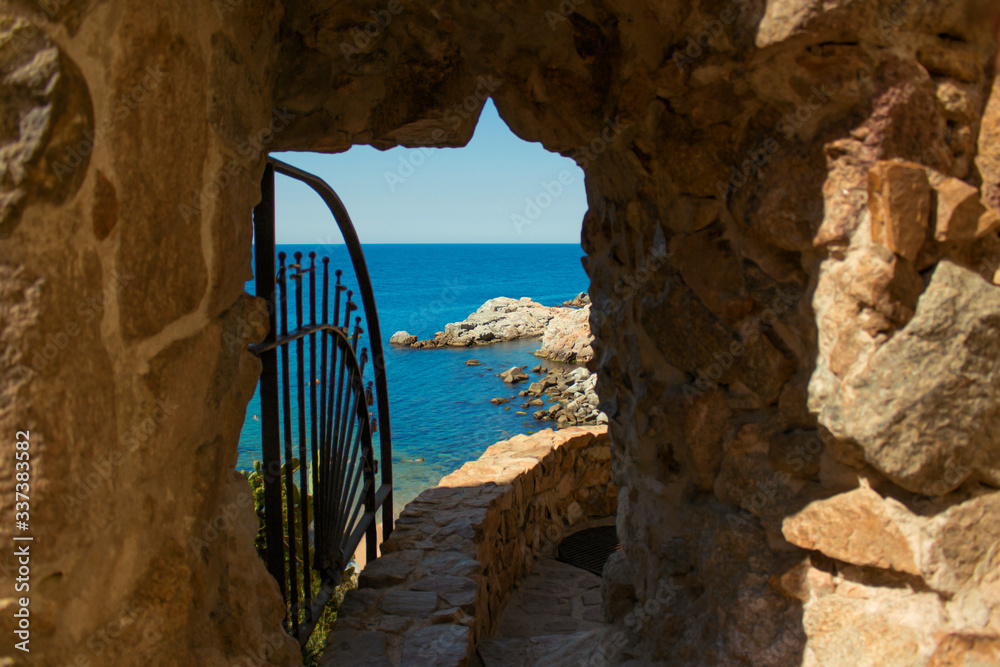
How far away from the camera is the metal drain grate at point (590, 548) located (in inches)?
174

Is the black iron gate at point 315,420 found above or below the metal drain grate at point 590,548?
above

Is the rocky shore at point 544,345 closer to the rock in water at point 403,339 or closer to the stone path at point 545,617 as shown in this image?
the rock in water at point 403,339

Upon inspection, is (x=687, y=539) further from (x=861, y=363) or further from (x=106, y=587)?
(x=106, y=587)

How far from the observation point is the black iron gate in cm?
A: 207

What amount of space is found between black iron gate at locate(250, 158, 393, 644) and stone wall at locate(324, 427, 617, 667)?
0.55ft

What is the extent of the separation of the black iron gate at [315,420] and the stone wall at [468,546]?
6.6 inches

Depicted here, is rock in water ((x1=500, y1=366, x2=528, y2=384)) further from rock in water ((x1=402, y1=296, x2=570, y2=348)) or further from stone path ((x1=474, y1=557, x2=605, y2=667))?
stone path ((x1=474, y1=557, x2=605, y2=667))

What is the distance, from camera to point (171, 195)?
1.12m

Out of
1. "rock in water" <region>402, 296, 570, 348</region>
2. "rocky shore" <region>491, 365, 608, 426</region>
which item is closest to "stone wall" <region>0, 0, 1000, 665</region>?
"rocky shore" <region>491, 365, 608, 426</region>

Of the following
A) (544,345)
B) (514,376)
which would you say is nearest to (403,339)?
(544,345)

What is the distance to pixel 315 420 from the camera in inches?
95.7

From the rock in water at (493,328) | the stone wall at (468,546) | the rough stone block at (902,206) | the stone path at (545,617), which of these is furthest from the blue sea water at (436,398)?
the rough stone block at (902,206)

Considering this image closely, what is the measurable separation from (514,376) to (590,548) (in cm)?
993

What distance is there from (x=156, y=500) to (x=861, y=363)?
1.24m
